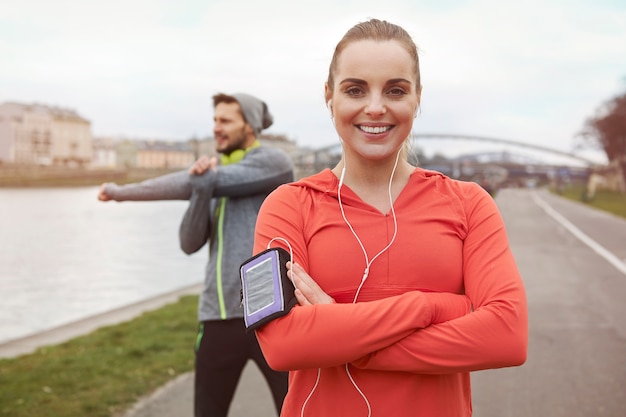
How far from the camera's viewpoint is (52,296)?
418 inches

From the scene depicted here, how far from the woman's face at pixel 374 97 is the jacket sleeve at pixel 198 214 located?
129cm

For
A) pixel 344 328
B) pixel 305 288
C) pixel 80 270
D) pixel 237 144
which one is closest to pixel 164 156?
pixel 237 144

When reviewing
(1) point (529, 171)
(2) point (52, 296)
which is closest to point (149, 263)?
(2) point (52, 296)

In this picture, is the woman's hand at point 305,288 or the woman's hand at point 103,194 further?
the woman's hand at point 103,194

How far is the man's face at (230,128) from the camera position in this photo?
3316 millimetres

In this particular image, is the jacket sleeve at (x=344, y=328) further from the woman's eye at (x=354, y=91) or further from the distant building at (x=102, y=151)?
the distant building at (x=102, y=151)

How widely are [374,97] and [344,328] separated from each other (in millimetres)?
617

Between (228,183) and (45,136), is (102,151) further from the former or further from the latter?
(228,183)

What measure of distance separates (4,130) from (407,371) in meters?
30.2

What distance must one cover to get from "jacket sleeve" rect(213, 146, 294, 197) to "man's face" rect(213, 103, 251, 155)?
0.10 m

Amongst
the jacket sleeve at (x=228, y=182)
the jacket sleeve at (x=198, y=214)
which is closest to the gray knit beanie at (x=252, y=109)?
the jacket sleeve at (x=228, y=182)

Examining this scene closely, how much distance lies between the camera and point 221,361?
3.12m

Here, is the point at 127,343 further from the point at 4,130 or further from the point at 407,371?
the point at 4,130

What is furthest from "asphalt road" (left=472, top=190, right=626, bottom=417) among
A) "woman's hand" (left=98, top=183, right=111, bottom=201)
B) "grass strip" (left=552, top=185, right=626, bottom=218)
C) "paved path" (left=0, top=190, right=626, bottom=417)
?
"grass strip" (left=552, top=185, right=626, bottom=218)
